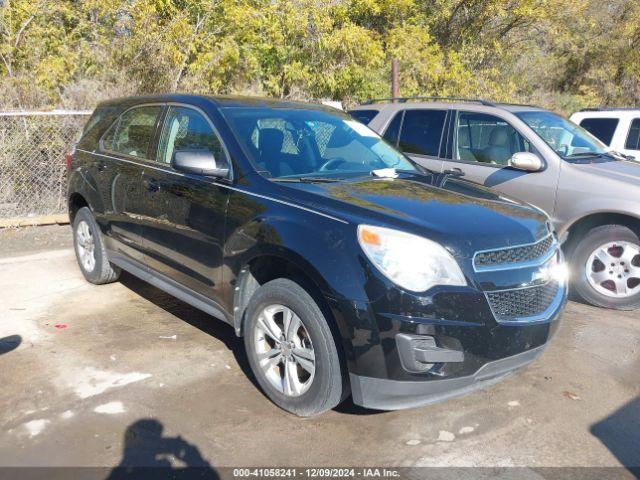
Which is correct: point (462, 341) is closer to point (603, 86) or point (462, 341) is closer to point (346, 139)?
point (346, 139)

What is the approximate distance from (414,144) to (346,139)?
8.15 feet

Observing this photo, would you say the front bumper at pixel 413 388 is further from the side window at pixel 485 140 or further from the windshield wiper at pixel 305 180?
the side window at pixel 485 140

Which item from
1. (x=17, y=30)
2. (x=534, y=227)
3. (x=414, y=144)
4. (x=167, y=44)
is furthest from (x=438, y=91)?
(x=534, y=227)

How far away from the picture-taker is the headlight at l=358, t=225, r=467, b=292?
9.85 ft

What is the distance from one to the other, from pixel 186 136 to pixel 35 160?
4929mm

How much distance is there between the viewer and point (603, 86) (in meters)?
22.0

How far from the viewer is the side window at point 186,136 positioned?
4.12m

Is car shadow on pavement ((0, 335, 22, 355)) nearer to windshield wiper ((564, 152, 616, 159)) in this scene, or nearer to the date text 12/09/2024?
the date text 12/09/2024

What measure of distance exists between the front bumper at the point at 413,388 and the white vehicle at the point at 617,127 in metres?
6.50

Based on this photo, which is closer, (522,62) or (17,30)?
(17,30)

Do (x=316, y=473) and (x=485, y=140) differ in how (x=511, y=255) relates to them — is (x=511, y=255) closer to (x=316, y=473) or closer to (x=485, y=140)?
(x=316, y=473)

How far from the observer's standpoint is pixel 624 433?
3383 mm

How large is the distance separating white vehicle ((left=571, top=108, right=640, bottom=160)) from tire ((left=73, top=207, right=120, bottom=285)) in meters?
6.82

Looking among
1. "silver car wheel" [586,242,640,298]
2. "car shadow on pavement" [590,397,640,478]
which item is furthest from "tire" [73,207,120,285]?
"silver car wheel" [586,242,640,298]
